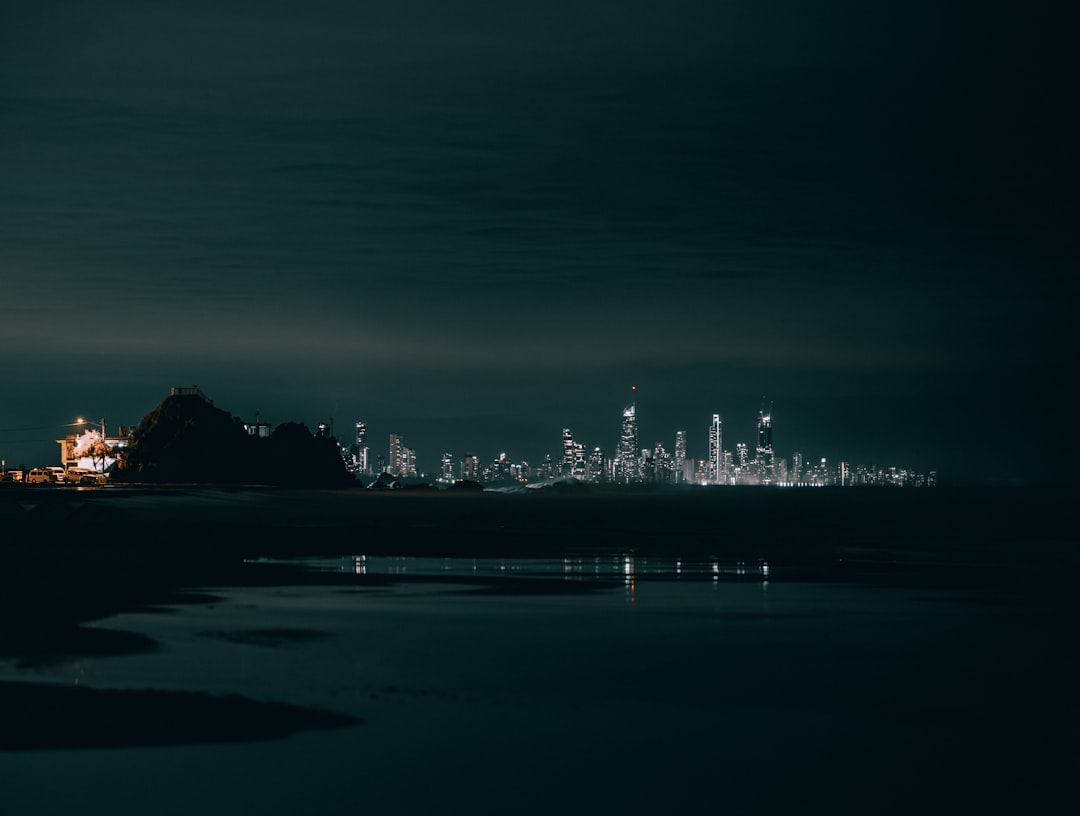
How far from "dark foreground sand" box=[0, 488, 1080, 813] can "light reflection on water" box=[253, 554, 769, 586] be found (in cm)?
67

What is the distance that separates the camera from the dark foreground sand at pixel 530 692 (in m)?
12.8

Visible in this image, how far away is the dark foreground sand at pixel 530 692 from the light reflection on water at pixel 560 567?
67cm

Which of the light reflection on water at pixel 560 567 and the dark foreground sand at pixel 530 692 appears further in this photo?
the light reflection on water at pixel 560 567

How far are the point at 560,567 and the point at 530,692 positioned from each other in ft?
80.3

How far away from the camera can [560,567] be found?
42.7m

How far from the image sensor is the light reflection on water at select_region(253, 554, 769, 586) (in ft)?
128

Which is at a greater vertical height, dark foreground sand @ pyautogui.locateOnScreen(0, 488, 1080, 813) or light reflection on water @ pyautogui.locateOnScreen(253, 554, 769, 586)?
light reflection on water @ pyautogui.locateOnScreen(253, 554, 769, 586)

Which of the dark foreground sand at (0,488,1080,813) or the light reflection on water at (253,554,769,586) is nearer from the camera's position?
the dark foreground sand at (0,488,1080,813)

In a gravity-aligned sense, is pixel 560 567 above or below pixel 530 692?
above

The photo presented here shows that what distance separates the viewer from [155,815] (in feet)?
38.4

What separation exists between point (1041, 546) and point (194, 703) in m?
53.2

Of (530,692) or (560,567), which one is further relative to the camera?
(560,567)

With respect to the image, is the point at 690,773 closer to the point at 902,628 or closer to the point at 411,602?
the point at 902,628

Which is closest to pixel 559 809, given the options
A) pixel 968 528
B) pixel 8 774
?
pixel 8 774
